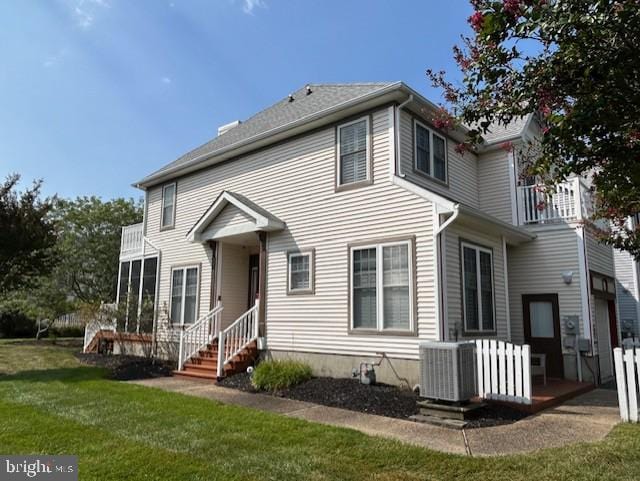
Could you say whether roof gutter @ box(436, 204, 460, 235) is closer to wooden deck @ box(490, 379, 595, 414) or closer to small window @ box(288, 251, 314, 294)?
wooden deck @ box(490, 379, 595, 414)

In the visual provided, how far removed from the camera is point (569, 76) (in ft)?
13.3

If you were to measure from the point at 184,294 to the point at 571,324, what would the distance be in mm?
10892

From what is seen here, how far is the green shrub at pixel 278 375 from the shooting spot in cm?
961

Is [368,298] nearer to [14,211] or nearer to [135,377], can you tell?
[135,377]

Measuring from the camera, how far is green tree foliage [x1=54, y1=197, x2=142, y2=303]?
926 inches

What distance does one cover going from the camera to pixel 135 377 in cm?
1155

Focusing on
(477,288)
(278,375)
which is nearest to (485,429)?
(477,288)

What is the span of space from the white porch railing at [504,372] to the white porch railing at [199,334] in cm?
753

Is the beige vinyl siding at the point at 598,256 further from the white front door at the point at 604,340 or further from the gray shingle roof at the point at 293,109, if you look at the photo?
the gray shingle roof at the point at 293,109

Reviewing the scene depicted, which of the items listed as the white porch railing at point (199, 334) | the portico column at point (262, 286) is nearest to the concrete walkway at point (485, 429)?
the portico column at point (262, 286)

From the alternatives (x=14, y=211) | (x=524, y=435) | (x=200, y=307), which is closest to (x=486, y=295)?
(x=524, y=435)

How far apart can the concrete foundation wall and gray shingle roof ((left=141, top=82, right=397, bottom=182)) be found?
230 inches

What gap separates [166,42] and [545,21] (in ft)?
32.7

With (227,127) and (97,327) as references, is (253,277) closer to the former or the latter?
(97,327)
